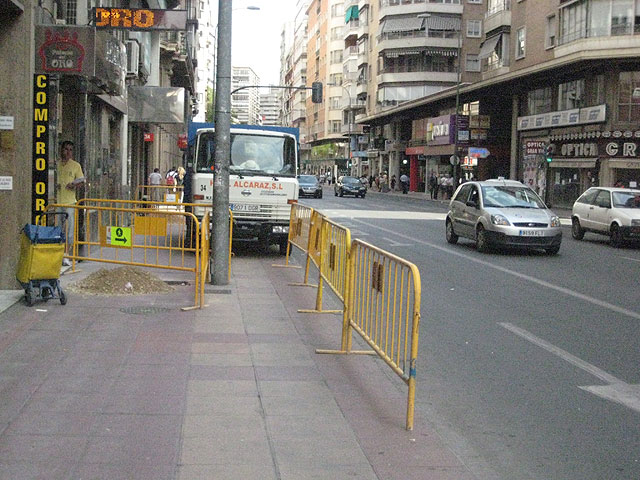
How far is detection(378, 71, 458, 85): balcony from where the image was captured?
79.8 meters

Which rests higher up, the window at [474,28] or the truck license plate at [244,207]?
the window at [474,28]

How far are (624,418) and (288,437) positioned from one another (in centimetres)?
249

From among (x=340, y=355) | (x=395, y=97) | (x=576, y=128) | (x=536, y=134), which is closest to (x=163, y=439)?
(x=340, y=355)

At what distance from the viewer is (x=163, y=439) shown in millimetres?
5215

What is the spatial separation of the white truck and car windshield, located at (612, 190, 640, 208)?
34.5ft

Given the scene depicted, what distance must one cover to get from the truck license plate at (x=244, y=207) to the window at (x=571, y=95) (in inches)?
1170

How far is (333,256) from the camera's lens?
9531 millimetres

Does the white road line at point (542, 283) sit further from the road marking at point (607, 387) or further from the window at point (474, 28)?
the window at point (474, 28)

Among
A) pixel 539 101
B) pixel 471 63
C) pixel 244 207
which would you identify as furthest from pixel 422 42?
pixel 244 207

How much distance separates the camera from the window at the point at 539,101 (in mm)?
46672

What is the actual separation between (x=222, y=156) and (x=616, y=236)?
1380 centimetres

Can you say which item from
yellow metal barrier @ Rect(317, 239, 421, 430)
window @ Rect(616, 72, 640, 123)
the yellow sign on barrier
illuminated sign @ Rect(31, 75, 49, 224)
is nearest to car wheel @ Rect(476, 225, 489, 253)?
the yellow sign on barrier

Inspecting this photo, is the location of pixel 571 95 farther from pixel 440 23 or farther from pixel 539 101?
pixel 440 23

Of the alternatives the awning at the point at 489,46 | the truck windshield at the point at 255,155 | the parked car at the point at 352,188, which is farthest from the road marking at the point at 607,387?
the parked car at the point at 352,188
